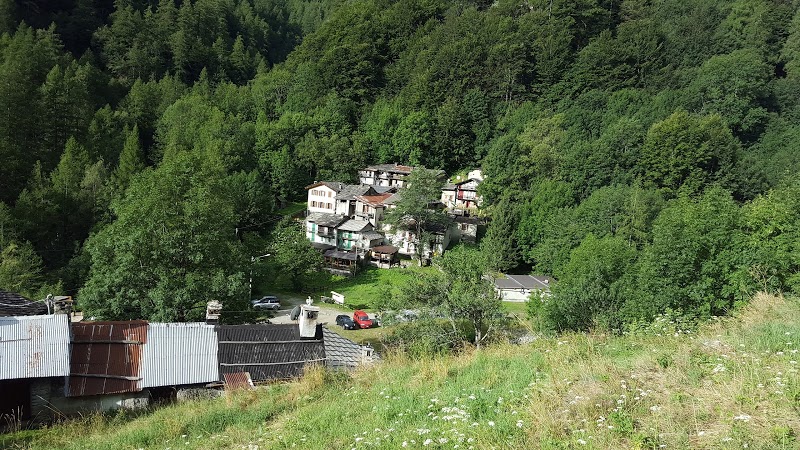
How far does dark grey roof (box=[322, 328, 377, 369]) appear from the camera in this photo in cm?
1538

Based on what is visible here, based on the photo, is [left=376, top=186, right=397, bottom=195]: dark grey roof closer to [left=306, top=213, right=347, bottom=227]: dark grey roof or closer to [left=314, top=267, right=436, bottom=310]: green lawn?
A: [left=306, top=213, right=347, bottom=227]: dark grey roof

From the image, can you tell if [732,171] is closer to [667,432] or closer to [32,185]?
[667,432]

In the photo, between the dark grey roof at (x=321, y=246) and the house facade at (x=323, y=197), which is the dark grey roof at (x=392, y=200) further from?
the dark grey roof at (x=321, y=246)

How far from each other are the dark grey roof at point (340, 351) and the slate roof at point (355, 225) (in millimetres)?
32136

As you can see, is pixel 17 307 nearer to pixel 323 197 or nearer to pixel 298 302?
pixel 298 302

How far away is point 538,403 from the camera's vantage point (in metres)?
6.43

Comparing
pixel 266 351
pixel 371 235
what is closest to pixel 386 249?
pixel 371 235

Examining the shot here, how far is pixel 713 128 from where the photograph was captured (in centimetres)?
4872

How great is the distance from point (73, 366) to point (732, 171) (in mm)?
53057

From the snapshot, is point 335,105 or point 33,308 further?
point 335,105

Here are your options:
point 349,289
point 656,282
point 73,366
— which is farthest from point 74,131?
point 656,282

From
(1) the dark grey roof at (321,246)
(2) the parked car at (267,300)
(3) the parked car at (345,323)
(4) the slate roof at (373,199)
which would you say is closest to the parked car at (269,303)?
(2) the parked car at (267,300)

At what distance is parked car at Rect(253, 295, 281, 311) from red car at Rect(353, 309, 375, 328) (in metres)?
6.19

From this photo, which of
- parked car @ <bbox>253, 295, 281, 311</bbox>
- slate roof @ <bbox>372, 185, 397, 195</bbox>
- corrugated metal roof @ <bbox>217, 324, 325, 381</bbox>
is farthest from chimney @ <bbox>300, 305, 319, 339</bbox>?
slate roof @ <bbox>372, 185, 397, 195</bbox>
